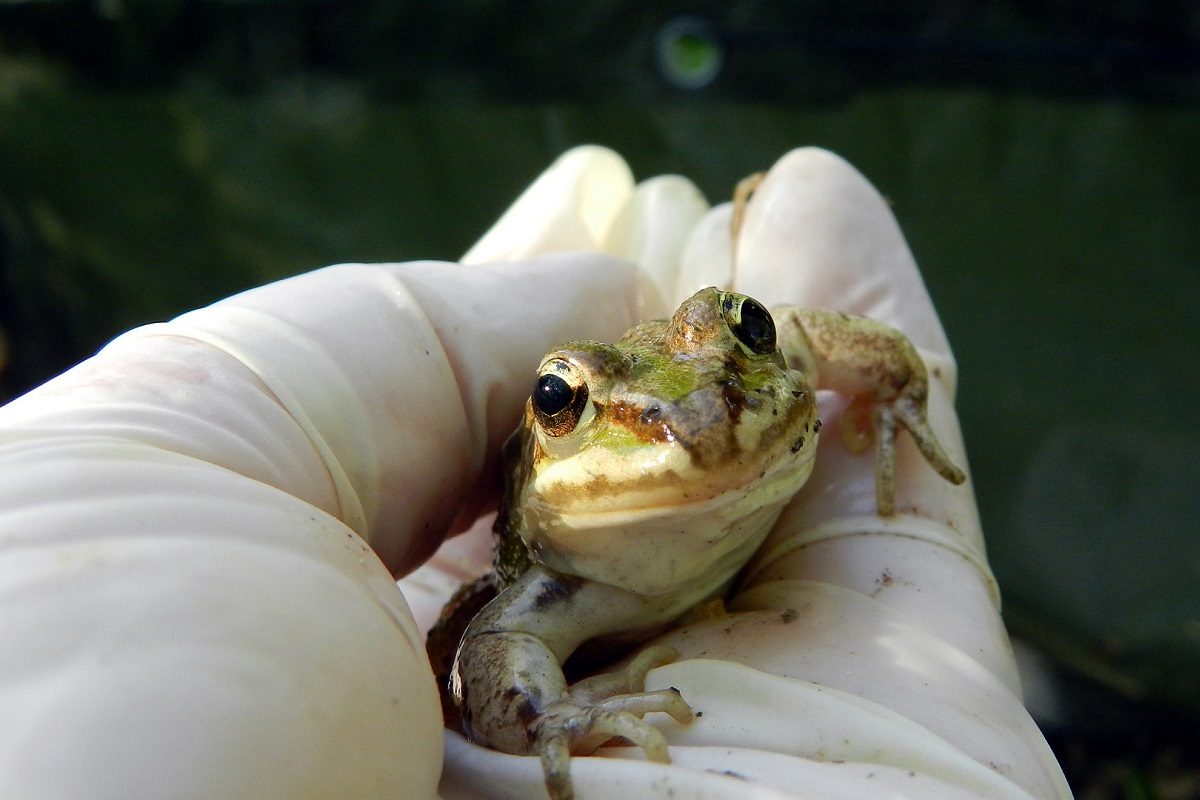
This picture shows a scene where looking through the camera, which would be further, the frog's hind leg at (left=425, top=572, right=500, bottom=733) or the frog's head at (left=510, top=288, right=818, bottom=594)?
the frog's hind leg at (left=425, top=572, right=500, bottom=733)

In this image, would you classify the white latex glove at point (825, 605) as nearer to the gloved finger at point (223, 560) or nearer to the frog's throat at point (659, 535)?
the frog's throat at point (659, 535)

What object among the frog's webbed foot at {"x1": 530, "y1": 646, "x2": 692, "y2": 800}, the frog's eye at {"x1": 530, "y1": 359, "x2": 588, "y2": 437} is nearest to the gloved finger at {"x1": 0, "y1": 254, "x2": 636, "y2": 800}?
the frog's webbed foot at {"x1": 530, "y1": 646, "x2": 692, "y2": 800}

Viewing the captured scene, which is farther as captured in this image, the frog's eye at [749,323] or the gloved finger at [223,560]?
the frog's eye at [749,323]

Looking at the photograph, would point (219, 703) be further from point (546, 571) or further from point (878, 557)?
point (878, 557)

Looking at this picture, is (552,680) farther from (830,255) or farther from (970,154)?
(970,154)

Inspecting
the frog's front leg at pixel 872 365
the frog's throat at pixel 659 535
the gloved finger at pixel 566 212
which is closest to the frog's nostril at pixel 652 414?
the frog's throat at pixel 659 535

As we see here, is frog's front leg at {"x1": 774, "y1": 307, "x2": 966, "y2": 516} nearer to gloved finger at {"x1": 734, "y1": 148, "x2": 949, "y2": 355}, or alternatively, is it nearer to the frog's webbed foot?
gloved finger at {"x1": 734, "y1": 148, "x2": 949, "y2": 355}

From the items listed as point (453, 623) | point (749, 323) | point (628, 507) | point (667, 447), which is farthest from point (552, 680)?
point (749, 323)

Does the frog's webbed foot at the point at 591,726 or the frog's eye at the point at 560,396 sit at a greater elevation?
the frog's eye at the point at 560,396

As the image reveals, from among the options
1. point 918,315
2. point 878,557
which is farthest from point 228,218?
point 878,557
